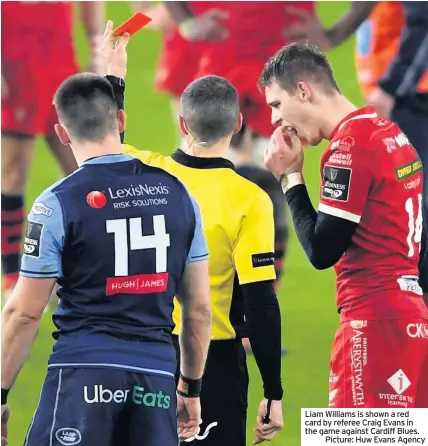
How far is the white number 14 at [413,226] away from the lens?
292cm

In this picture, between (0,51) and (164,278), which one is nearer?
(164,278)

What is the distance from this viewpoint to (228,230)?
2996 mm

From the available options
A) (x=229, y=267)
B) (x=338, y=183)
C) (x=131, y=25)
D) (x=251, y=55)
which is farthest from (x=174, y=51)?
(x=338, y=183)

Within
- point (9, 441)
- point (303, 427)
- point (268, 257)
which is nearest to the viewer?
point (268, 257)

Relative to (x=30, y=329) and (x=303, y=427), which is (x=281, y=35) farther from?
(x=30, y=329)

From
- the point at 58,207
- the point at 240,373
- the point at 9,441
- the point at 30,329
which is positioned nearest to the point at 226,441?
the point at 240,373

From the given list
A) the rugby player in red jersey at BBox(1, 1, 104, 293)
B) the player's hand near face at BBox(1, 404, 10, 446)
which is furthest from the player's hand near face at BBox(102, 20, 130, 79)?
the player's hand near face at BBox(1, 404, 10, 446)

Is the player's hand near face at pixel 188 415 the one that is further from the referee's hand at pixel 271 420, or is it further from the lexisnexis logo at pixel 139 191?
the lexisnexis logo at pixel 139 191

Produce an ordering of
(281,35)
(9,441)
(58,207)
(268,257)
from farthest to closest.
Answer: (281,35) → (9,441) → (268,257) → (58,207)

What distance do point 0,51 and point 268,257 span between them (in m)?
2.23

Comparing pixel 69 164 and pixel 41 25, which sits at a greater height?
pixel 41 25

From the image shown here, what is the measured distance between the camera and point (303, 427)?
12.1ft

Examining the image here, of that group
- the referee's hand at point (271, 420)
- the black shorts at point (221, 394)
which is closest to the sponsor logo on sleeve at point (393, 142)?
the black shorts at point (221, 394)

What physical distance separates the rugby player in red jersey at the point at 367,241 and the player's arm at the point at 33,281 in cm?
81
